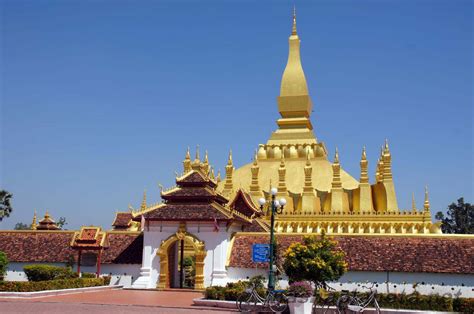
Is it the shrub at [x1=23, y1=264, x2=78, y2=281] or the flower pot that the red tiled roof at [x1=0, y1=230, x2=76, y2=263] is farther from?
the flower pot

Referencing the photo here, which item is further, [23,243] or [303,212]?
[303,212]

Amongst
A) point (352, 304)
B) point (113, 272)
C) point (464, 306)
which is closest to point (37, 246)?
point (113, 272)

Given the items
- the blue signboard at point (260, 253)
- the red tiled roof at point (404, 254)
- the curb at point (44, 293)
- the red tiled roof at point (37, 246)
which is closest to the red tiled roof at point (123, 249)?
the red tiled roof at point (37, 246)

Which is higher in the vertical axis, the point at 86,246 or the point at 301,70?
the point at 301,70

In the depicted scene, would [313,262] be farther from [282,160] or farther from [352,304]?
[282,160]

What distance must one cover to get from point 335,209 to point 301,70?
16575mm

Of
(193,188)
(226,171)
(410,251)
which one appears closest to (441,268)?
(410,251)

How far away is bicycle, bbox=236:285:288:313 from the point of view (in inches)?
729

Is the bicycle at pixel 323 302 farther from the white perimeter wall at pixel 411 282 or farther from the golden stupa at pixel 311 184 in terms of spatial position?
the golden stupa at pixel 311 184

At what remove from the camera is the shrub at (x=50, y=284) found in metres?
23.1

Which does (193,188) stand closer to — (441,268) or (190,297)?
(190,297)

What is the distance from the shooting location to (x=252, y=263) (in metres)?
28.2

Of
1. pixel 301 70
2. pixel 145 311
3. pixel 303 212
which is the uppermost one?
pixel 301 70

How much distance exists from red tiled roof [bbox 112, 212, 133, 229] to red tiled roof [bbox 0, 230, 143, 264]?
21.2 m
